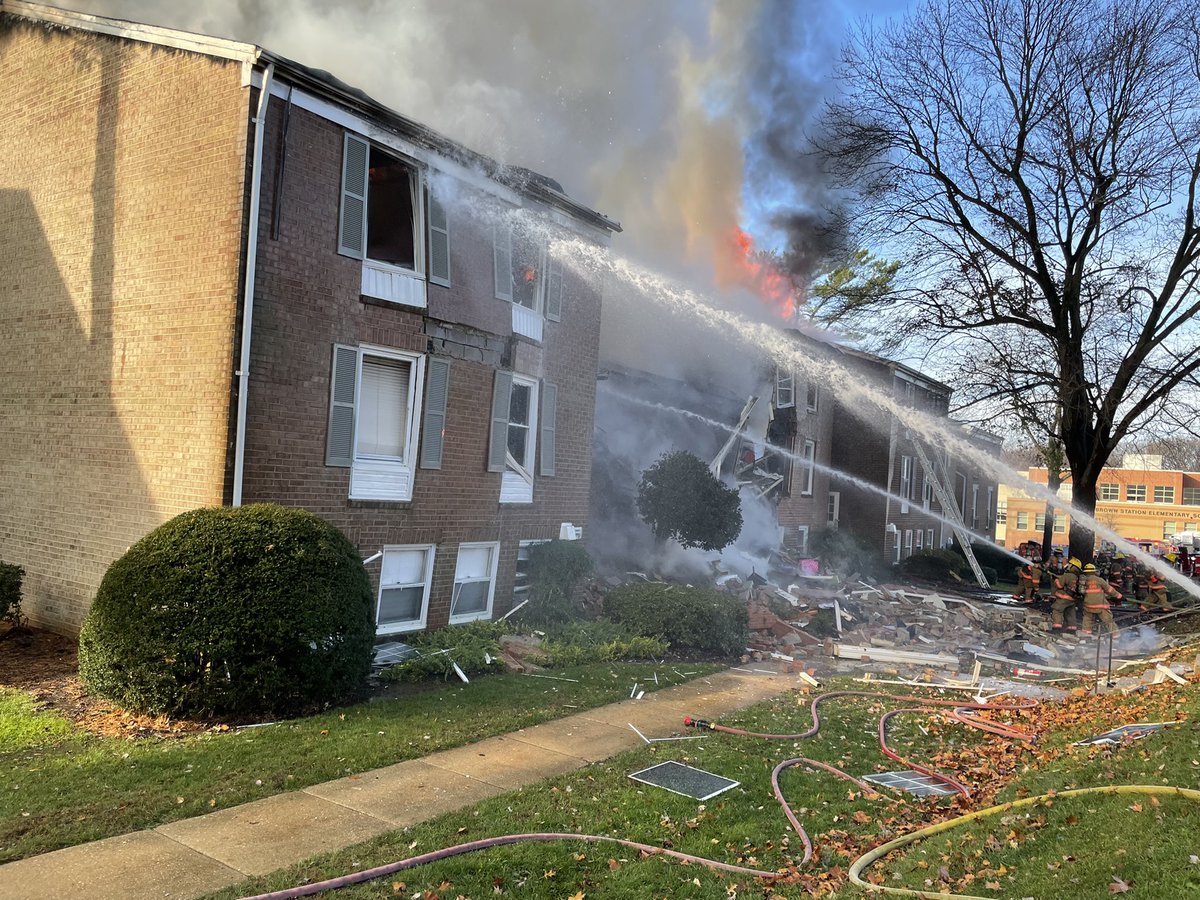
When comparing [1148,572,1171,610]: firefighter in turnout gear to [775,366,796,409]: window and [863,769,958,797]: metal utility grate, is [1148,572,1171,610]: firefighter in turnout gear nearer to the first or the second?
[775,366,796,409]: window

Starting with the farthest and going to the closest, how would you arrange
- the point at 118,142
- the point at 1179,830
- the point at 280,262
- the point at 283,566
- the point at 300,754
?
the point at 118,142
the point at 280,262
the point at 283,566
the point at 300,754
the point at 1179,830

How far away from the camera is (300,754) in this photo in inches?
273

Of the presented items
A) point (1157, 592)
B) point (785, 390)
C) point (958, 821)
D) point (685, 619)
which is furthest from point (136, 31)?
point (1157, 592)

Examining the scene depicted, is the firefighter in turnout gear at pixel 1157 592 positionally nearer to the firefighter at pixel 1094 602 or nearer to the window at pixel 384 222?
the firefighter at pixel 1094 602

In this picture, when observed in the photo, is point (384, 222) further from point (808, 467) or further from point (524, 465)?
point (808, 467)

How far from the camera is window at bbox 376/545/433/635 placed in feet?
38.7

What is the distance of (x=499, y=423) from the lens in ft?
43.6

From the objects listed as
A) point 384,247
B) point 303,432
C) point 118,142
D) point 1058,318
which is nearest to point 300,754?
point 303,432

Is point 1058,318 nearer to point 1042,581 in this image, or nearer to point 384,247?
point 1042,581

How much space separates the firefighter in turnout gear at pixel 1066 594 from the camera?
1786 cm

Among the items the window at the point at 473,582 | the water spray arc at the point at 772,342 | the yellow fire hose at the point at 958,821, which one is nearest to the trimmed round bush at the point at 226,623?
the window at the point at 473,582

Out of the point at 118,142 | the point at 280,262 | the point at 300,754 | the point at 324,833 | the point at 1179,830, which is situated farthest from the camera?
the point at 118,142

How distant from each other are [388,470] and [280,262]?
3.09m

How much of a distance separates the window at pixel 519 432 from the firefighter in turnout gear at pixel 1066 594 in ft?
37.9
